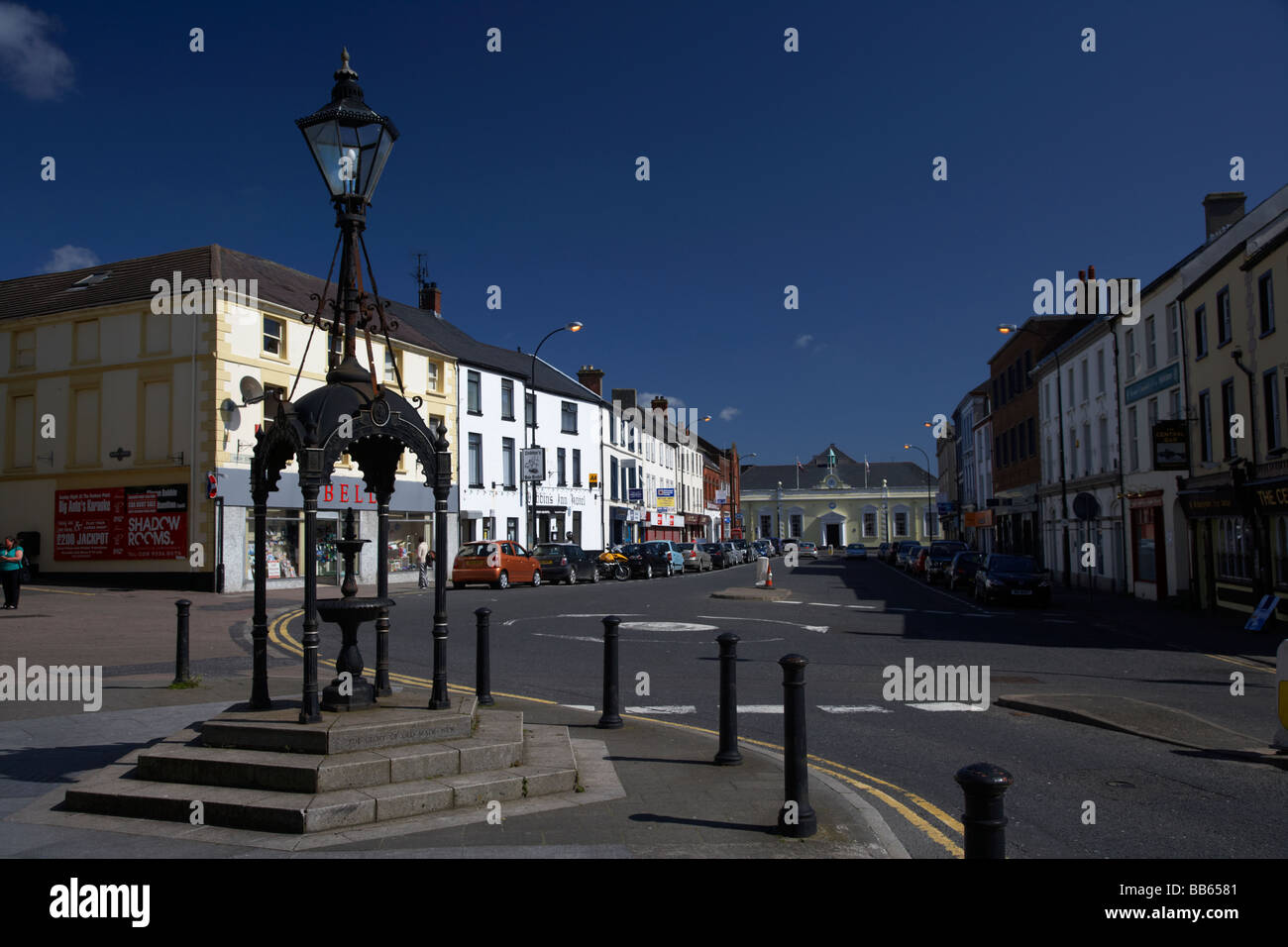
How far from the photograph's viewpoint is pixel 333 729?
6.66 m

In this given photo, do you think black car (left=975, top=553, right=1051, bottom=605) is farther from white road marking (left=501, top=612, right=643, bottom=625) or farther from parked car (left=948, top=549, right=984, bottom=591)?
white road marking (left=501, top=612, right=643, bottom=625)

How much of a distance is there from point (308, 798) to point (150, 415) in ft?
93.5

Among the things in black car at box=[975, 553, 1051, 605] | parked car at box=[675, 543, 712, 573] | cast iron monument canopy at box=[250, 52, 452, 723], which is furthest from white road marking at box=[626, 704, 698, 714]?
parked car at box=[675, 543, 712, 573]

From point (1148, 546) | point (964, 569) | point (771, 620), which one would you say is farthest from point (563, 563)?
point (1148, 546)

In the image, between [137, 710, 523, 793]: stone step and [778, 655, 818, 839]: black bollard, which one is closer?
[778, 655, 818, 839]: black bollard

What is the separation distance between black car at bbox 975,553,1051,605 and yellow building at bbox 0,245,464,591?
19.5m

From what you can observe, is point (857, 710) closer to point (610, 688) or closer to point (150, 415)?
point (610, 688)

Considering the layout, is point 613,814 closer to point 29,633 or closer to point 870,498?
point 29,633

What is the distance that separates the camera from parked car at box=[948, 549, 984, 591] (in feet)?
108

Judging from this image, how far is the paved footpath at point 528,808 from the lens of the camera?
5.55 m

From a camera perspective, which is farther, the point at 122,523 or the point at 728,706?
the point at 122,523

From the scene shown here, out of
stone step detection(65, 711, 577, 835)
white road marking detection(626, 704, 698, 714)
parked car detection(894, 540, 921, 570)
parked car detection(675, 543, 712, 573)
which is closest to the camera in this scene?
stone step detection(65, 711, 577, 835)

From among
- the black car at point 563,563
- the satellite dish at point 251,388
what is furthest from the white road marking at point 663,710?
the black car at point 563,563

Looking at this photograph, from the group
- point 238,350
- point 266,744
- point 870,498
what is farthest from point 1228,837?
point 870,498
